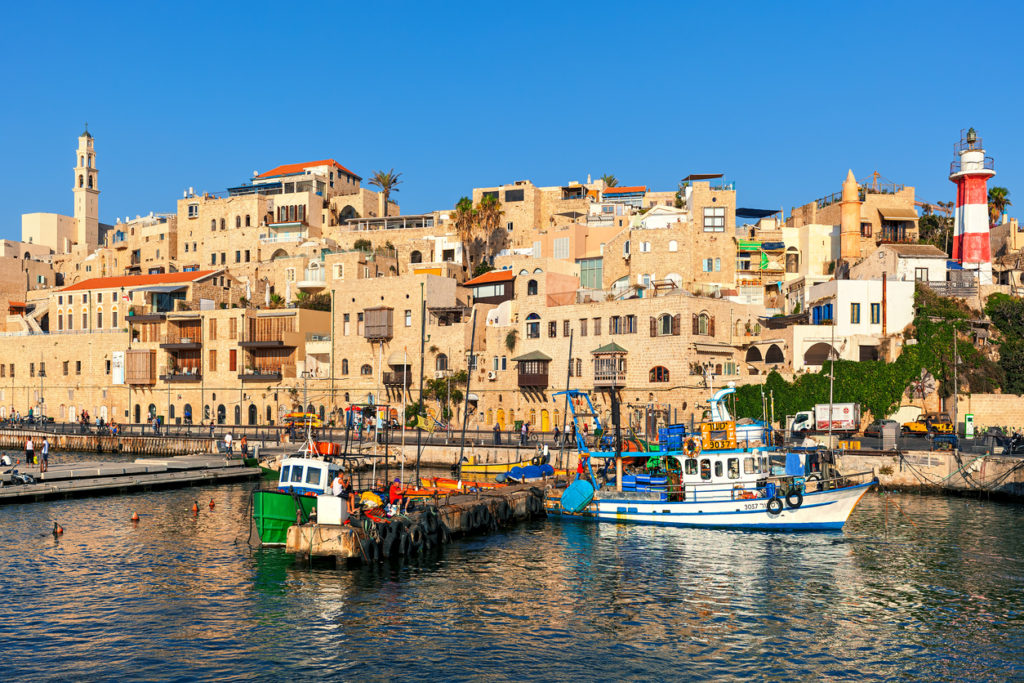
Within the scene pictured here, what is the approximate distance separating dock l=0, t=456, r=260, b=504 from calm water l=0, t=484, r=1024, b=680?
792 cm

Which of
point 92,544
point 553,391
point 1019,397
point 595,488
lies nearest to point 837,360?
point 1019,397

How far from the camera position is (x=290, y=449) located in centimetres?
6012

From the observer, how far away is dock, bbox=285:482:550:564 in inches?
1157

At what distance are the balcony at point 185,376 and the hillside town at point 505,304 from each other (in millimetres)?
202

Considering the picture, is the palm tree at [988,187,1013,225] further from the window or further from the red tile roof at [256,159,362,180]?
the red tile roof at [256,159,362,180]

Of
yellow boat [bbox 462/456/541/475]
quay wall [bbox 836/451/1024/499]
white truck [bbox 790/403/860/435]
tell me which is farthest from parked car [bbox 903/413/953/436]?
yellow boat [bbox 462/456/541/475]

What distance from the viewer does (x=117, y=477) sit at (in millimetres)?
48938

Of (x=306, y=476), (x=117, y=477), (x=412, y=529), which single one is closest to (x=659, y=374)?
(x=412, y=529)

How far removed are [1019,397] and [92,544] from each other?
51.4 m

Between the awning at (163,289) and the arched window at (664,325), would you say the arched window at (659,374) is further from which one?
the awning at (163,289)

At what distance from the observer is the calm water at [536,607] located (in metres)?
20.7

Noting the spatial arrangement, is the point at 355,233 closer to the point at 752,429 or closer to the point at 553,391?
the point at 553,391

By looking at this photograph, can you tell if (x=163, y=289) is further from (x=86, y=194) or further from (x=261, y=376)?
(x=86, y=194)

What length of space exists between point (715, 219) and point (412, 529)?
5219 cm
